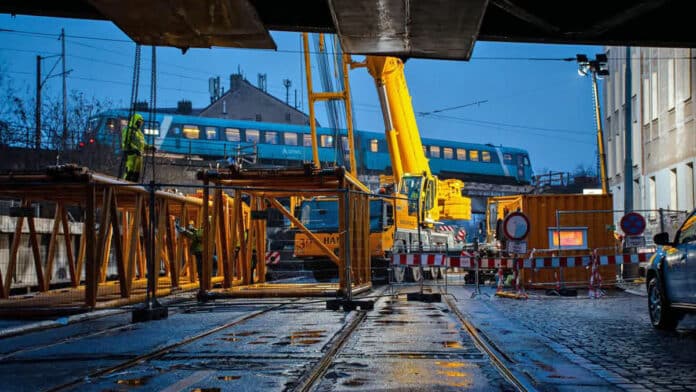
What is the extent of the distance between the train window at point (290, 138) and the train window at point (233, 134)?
10.7 feet

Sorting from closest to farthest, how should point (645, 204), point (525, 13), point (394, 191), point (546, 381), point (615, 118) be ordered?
point (546, 381) < point (525, 13) < point (394, 191) < point (645, 204) < point (615, 118)

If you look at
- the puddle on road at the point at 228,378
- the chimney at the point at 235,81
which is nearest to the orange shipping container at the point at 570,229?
the puddle on road at the point at 228,378

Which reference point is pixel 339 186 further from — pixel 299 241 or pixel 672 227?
pixel 672 227

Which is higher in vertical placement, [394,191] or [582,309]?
[394,191]

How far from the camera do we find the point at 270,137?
5241 cm

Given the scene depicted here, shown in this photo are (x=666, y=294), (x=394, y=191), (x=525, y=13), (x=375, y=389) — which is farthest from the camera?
(x=394, y=191)

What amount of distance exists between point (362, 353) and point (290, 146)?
45.2 meters

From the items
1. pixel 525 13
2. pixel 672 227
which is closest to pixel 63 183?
pixel 525 13

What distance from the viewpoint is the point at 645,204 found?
36.3 m

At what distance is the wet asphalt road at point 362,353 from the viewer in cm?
661

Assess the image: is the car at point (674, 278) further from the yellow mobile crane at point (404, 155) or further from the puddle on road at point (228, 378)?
the yellow mobile crane at point (404, 155)

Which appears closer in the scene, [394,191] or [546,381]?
[546,381]

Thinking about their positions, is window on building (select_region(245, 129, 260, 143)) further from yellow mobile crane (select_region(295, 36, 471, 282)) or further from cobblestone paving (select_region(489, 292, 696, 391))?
cobblestone paving (select_region(489, 292, 696, 391))

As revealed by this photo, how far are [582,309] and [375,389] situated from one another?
975 cm
